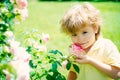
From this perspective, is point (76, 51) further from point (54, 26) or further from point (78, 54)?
point (54, 26)

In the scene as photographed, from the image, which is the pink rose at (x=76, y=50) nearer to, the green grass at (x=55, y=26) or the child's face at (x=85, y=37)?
the child's face at (x=85, y=37)

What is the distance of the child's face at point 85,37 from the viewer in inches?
132

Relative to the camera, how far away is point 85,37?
3.36 m

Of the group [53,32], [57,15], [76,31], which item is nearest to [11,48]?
[76,31]

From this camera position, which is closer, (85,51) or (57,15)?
(85,51)

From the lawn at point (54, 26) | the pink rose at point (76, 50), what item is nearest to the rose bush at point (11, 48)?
the pink rose at point (76, 50)

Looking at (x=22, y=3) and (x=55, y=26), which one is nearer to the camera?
(x=22, y=3)

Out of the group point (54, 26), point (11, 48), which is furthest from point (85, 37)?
point (54, 26)

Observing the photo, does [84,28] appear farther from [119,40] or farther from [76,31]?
[119,40]

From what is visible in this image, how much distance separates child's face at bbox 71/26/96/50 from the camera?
3365 millimetres

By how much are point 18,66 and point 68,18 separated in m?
1.30

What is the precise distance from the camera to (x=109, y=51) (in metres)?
3.44

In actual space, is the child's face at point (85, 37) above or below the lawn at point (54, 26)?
above

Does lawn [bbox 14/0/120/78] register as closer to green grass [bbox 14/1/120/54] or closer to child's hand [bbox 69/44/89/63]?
green grass [bbox 14/1/120/54]
